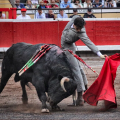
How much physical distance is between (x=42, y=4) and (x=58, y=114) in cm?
712

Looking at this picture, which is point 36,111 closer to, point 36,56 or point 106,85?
point 36,56

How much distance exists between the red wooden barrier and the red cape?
650 cm

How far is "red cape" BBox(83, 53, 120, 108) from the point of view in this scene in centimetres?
475

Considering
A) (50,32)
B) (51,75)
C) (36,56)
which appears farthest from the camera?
(50,32)

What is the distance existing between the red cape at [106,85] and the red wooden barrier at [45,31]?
21.3 feet

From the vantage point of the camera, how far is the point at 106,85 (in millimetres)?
4789

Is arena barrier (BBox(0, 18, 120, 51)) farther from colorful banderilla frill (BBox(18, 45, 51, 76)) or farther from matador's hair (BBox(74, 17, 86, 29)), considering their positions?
matador's hair (BBox(74, 17, 86, 29))

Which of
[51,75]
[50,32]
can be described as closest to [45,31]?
[50,32]

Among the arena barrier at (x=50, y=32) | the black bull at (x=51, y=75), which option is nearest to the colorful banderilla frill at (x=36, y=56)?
the black bull at (x=51, y=75)

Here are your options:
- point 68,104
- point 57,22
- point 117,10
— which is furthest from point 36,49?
point 117,10

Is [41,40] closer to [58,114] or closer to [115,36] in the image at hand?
[115,36]

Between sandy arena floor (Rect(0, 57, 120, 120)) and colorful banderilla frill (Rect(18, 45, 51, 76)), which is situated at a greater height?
colorful banderilla frill (Rect(18, 45, 51, 76))

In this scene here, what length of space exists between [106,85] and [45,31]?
6847 mm

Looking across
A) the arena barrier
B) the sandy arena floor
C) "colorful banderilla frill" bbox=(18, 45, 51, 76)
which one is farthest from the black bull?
the arena barrier
